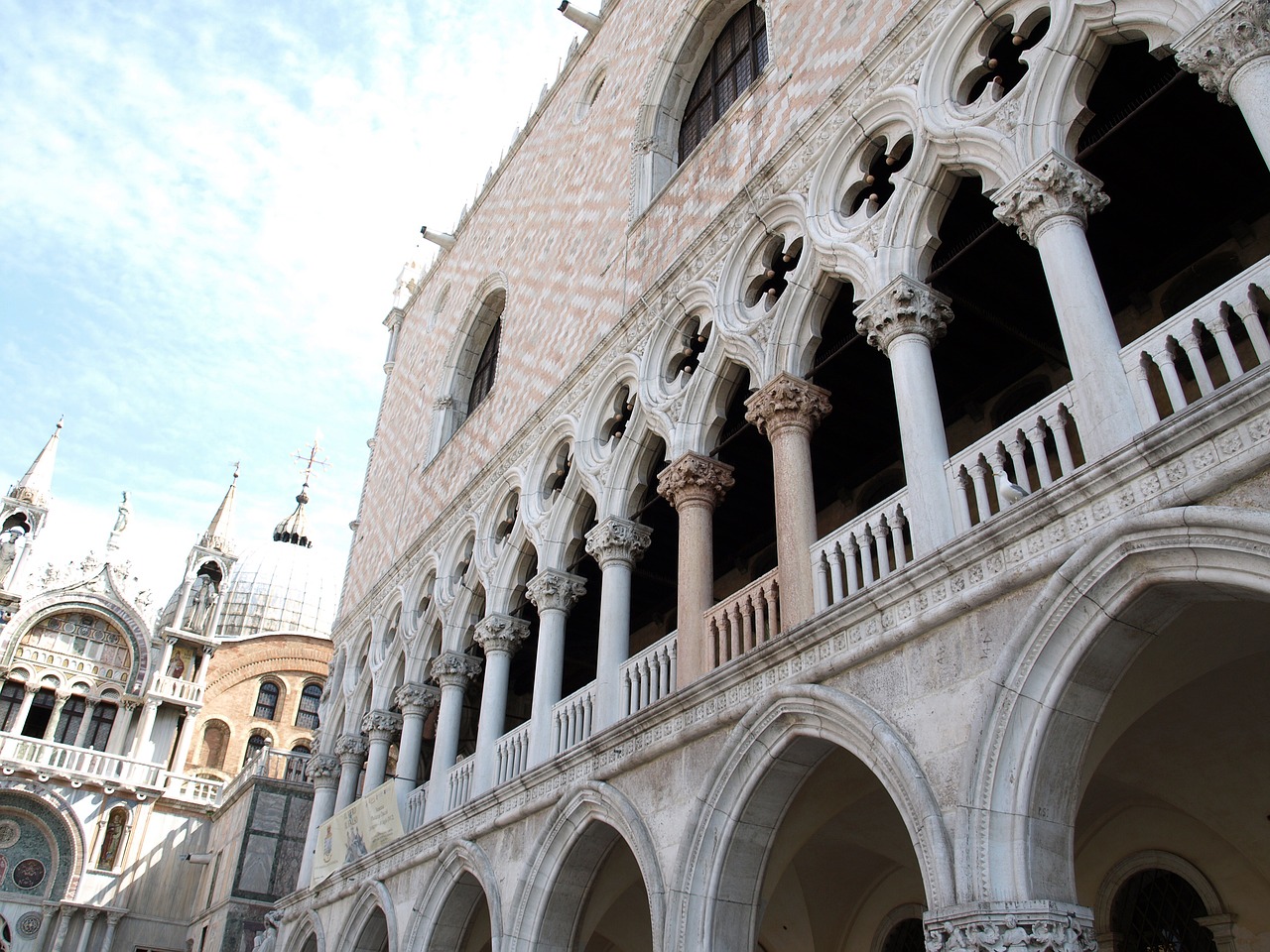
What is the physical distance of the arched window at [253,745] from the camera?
1168 inches

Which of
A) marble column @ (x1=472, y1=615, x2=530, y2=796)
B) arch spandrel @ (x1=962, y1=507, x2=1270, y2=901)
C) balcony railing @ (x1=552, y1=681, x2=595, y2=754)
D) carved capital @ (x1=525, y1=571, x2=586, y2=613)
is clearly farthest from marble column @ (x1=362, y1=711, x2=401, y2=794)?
arch spandrel @ (x1=962, y1=507, x2=1270, y2=901)

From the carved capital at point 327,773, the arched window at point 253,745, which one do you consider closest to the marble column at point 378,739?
the carved capital at point 327,773

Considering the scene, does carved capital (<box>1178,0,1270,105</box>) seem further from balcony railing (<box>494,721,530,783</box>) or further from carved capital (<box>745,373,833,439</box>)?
balcony railing (<box>494,721,530,783</box>)

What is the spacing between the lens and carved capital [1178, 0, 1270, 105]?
4926 millimetres

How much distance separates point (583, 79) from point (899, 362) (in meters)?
9.00

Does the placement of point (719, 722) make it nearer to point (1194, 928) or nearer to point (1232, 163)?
point (1194, 928)

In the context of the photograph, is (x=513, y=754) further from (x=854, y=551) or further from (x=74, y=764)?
(x=74, y=764)

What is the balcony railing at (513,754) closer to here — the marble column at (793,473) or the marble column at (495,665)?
the marble column at (495,665)

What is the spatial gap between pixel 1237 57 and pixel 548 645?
6.64m

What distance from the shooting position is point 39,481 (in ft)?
99.1

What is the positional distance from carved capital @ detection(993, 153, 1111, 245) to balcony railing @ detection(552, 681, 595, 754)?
469 cm

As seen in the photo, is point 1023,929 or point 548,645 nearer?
point 1023,929

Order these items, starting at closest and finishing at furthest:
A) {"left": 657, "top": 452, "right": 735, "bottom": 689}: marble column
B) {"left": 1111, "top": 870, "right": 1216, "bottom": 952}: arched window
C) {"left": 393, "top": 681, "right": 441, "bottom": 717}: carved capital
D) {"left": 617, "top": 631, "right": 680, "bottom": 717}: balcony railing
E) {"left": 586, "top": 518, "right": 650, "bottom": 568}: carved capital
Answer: {"left": 1111, "top": 870, "right": 1216, "bottom": 952}: arched window, {"left": 657, "top": 452, "right": 735, "bottom": 689}: marble column, {"left": 617, "top": 631, "right": 680, "bottom": 717}: balcony railing, {"left": 586, "top": 518, "right": 650, "bottom": 568}: carved capital, {"left": 393, "top": 681, "right": 441, "bottom": 717}: carved capital

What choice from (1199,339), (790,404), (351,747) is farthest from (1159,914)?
(351,747)
